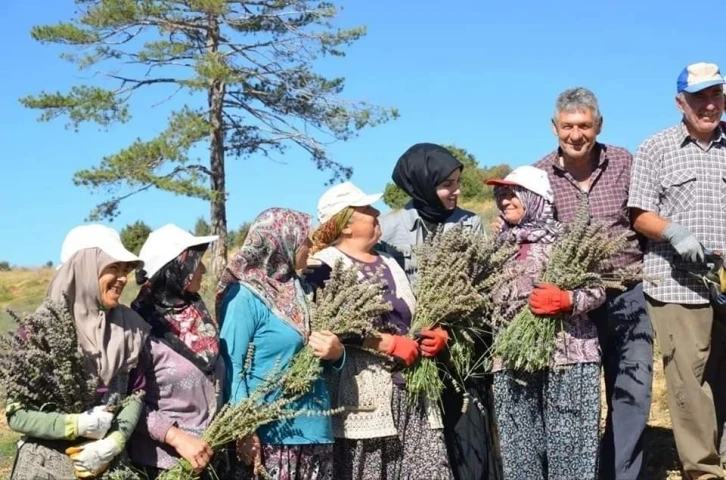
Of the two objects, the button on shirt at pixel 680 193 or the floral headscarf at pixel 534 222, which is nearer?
the floral headscarf at pixel 534 222

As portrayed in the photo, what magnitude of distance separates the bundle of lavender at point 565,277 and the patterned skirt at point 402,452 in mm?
524

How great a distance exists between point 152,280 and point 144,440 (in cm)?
66

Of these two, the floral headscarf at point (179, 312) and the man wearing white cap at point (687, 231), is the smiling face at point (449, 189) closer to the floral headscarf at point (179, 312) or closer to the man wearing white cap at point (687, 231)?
the man wearing white cap at point (687, 231)

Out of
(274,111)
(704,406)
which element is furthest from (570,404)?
(274,111)

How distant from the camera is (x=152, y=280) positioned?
3.63 meters

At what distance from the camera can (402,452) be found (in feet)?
14.2

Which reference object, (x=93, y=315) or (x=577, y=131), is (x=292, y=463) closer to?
(x=93, y=315)

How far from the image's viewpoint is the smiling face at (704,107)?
14.6ft

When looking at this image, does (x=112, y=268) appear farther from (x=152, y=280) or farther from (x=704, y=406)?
(x=704, y=406)

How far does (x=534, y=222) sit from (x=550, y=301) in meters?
0.45

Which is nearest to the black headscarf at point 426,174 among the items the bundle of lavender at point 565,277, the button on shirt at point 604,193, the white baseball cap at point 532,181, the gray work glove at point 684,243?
the white baseball cap at point 532,181

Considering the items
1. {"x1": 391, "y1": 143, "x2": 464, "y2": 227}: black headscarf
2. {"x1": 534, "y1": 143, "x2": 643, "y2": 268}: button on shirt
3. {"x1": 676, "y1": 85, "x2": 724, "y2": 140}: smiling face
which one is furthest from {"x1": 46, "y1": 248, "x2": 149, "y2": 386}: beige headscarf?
{"x1": 676, "y1": 85, "x2": 724, "y2": 140}: smiling face

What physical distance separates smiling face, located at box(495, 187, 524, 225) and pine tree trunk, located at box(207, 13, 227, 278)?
46.6 feet

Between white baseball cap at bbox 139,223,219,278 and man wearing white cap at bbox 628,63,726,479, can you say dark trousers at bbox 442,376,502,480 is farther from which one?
white baseball cap at bbox 139,223,219,278
